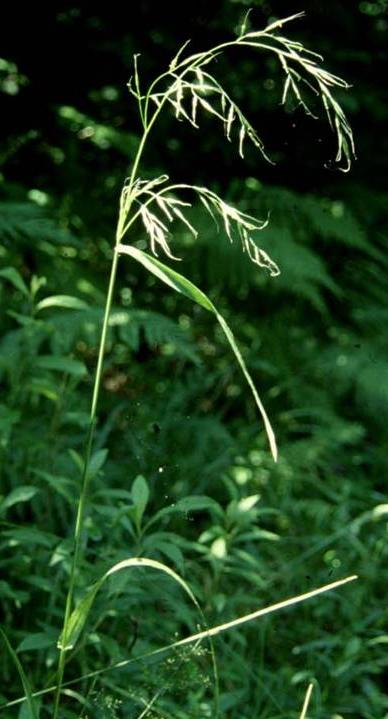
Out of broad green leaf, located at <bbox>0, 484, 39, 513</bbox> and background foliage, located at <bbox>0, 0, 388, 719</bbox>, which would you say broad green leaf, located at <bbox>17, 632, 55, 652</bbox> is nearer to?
background foliage, located at <bbox>0, 0, 388, 719</bbox>

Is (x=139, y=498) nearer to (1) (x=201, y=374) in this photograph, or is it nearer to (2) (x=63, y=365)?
(2) (x=63, y=365)

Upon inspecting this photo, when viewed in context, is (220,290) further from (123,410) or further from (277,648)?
(277,648)

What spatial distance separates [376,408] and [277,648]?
4.14ft

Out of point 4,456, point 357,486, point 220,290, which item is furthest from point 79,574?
point 220,290

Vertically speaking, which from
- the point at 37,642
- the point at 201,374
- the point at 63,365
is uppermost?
the point at 63,365

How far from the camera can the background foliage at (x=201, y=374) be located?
1.93m

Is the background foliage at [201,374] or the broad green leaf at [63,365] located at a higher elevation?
the broad green leaf at [63,365]

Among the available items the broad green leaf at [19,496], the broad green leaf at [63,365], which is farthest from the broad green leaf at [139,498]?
the broad green leaf at [63,365]

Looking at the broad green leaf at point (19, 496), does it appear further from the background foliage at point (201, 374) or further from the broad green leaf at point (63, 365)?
the broad green leaf at point (63, 365)

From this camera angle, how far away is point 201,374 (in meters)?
2.97

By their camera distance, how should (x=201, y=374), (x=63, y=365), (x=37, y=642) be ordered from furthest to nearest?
(x=201, y=374)
(x=63, y=365)
(x=37, y=642)

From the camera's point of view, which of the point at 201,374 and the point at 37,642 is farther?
the point at 201,374

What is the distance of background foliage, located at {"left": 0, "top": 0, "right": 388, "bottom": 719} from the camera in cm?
193

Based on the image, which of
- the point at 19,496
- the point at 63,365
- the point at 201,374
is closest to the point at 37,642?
the point at 19,496
